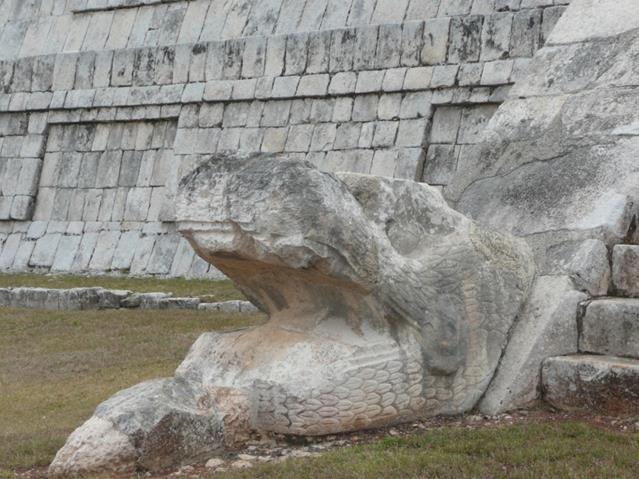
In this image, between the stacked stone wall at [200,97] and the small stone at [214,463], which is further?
the stacked stone wall at [200,97]

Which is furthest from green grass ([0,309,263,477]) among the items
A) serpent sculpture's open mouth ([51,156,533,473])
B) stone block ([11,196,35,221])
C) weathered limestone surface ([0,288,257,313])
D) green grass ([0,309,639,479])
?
stone block ([11,196,35,221])

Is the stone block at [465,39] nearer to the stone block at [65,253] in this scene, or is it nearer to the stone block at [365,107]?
the stone block at [365,107]

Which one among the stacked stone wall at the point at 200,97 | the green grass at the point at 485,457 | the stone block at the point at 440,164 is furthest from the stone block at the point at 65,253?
the green grass at the point at 485,457

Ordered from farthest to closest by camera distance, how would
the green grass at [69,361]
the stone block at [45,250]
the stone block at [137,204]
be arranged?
the stone block at [45,250], the stone block at [137,204], the green grass at [69,361]

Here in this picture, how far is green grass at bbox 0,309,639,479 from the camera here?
529cm

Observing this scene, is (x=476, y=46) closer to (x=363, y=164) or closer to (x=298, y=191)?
(x=363, y=164)

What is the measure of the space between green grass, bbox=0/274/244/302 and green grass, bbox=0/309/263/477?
3.26ft

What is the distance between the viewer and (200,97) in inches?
639

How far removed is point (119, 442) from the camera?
5.45 m

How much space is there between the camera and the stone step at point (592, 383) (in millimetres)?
6016

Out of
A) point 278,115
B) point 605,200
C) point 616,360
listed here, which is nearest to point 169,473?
point 616,360

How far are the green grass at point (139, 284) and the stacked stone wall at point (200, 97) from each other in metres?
0.47

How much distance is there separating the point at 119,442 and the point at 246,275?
1.08m

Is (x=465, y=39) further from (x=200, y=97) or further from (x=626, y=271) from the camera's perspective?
(x=626, y=271)
